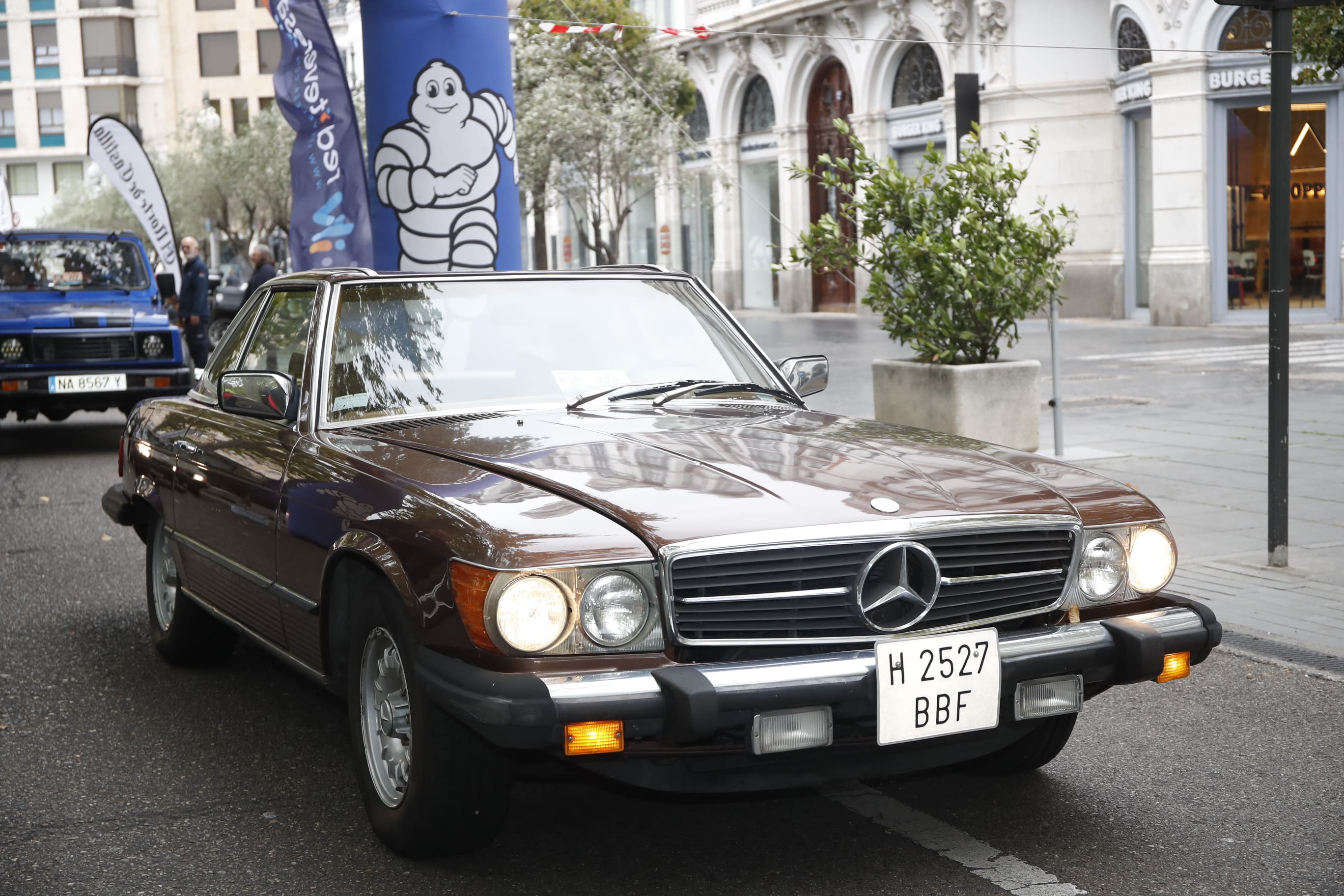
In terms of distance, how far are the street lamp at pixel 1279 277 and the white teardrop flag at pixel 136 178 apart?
13937 millimetres

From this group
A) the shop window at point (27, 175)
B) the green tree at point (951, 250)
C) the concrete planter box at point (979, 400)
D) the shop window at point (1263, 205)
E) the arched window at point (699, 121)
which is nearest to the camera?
the green tree at point (951, 250)

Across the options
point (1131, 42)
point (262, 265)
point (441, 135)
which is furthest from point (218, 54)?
point (441, 135)

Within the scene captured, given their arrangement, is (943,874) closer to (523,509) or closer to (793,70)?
(523,509)

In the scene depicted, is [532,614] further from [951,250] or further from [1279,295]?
[951,250]

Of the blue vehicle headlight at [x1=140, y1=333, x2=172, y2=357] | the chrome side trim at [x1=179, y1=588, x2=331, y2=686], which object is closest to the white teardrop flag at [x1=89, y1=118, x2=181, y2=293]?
the blue vehicle headlight at [x1=140, y1=333, x2=172, y2=357]

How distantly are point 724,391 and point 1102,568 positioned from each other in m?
1.40

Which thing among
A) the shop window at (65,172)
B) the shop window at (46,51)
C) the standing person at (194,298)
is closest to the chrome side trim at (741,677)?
the standing person at (194,298)

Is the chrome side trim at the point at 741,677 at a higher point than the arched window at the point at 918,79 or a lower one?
lower

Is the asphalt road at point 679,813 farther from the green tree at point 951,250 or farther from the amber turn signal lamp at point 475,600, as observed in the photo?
the green tree at point 951,250

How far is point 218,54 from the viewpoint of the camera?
79312mm

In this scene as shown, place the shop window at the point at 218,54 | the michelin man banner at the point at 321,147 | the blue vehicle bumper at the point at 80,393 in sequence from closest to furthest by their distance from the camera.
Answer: the michelin man banner at the point at 321,147 → the blue vehicle bumper at the point at 80,393 → the shop window at the point at 218,54

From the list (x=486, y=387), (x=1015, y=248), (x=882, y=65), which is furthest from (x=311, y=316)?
(x=882, y=65)

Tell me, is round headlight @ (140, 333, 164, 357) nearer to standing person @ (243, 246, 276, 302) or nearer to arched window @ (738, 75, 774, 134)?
standing person @ (243, 246, 276, 302)

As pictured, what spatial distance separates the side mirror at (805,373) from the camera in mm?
5203
